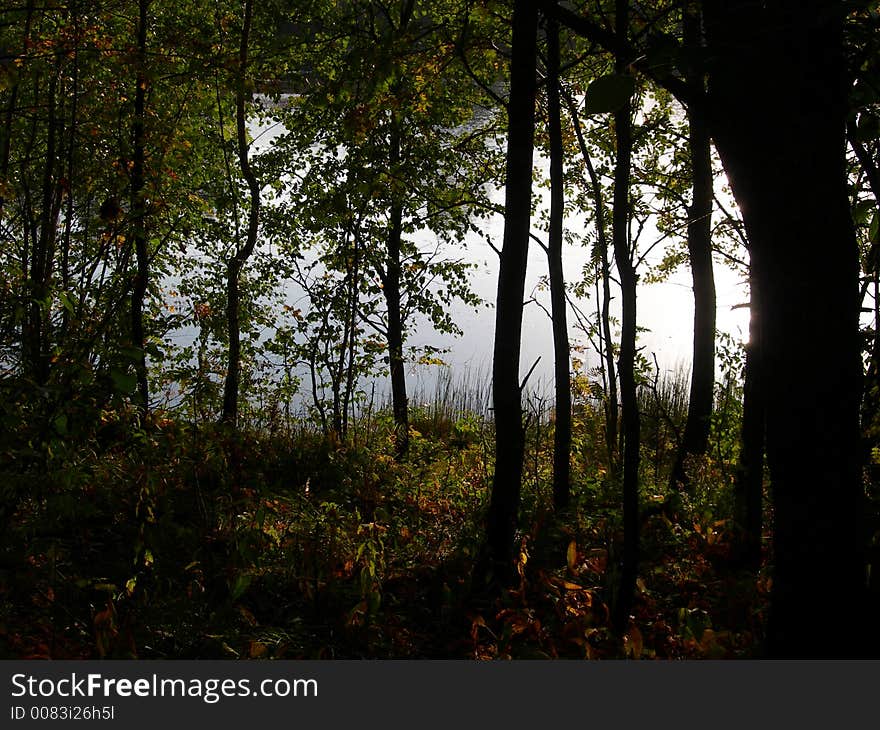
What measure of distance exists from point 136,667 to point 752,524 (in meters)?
2.82

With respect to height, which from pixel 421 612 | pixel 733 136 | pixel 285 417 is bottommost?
pixel 421 612

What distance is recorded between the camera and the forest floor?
104 inches

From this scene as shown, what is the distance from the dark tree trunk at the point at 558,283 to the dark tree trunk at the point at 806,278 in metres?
2.71

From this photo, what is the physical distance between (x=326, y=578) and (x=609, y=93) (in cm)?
276

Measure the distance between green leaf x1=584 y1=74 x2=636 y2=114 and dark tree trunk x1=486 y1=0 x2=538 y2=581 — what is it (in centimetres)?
210

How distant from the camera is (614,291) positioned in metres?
12.7

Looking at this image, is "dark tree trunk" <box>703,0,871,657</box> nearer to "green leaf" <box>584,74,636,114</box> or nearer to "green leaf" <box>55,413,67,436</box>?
"green leaf" <box>584,74,636,114</box>

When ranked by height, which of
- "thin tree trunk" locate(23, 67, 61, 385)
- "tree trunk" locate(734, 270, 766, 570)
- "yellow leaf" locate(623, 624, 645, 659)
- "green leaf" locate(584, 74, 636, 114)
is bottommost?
"yellow leaf" locate(623, 624, 645, 659)

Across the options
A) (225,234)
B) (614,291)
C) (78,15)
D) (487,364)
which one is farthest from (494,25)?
(614,291)

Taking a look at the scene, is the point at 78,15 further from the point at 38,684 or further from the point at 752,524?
the point at 752,524

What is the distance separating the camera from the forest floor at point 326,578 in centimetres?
265

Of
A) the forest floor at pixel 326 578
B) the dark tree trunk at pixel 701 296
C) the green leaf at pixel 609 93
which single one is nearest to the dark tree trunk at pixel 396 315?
the forest floor at pixel 326 578

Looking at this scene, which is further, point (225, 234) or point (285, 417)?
point (225, 234)

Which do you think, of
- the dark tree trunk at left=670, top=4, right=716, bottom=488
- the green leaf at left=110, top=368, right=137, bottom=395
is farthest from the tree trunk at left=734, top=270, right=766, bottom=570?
the green leaf at left=110, top=368, right=137, bottom=395
